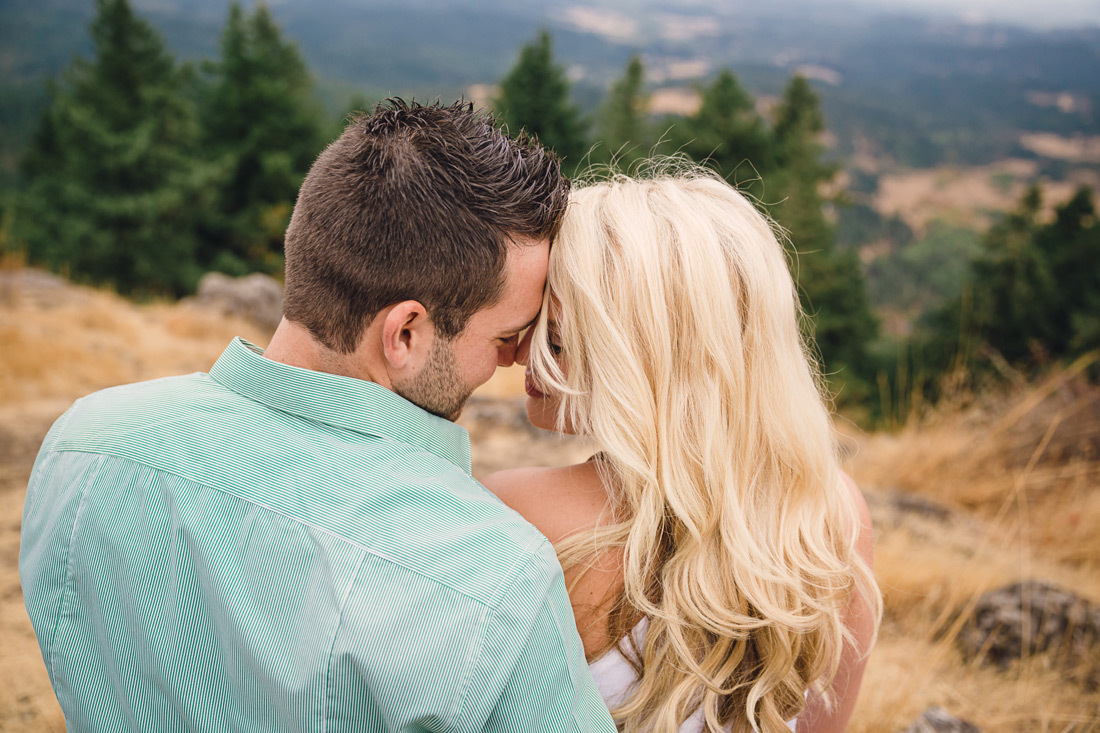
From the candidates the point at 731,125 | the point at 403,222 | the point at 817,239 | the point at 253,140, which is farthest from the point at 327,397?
the point at 253,140

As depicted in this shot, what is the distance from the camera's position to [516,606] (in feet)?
2.89

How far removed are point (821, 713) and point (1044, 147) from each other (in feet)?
497

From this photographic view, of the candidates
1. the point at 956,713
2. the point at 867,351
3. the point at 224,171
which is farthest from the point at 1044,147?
the point at 956,713

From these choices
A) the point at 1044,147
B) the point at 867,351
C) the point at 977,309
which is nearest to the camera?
the point at 977,309

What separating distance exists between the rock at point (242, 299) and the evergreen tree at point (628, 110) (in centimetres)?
1269

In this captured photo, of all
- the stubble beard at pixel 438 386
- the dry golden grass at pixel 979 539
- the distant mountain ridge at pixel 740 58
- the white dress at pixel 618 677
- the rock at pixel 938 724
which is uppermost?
the distant mountain ridge at pixel 740 58

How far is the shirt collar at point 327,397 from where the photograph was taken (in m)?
1.08

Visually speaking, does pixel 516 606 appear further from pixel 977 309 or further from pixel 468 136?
pixel 977 309

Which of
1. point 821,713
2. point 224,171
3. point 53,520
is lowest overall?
point 224,171

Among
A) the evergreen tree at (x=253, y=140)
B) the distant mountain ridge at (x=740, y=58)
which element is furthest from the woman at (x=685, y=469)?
the distant mountain ridge at (x=740, y=58)

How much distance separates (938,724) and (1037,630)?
1050 mm

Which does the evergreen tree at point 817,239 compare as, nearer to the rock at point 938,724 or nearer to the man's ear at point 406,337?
the rock at point 938,724

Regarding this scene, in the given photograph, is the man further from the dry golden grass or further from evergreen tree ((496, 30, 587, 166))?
evergreen tree ((496, 30, 587, 166))

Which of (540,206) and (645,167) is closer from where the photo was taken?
(540,206)
